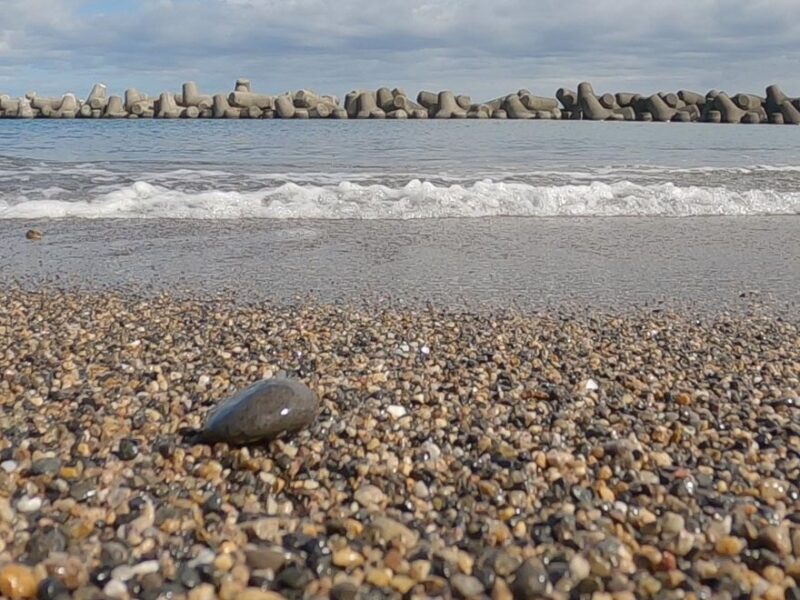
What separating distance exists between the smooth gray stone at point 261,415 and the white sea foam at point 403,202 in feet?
20.0

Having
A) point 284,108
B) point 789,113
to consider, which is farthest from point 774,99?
point 284,108

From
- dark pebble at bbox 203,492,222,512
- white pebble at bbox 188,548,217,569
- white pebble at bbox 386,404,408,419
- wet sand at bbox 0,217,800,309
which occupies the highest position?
white pebble at bbox 386,404,408,419

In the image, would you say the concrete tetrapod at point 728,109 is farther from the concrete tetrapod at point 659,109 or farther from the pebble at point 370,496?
the pebble at point 370,496

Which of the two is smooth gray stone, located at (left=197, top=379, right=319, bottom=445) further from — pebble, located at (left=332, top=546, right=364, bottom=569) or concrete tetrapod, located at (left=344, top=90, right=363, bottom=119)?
concrete tetrapod, located at (left=344, top=90, right=363, bottom=119)

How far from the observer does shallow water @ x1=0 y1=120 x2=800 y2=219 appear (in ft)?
30.1

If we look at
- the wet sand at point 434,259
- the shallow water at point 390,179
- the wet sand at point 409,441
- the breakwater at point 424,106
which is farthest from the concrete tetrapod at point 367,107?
the wet sand at point 409,441

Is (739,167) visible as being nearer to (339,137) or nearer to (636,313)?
(636,313)

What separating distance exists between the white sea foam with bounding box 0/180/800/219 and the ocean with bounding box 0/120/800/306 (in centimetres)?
4

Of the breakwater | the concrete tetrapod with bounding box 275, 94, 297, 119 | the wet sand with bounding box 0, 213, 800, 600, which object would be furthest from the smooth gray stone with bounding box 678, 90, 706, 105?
the wet sand with bounding box 0, 213, 800, 600

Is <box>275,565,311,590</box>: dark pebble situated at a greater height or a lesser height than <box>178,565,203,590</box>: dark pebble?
lesser

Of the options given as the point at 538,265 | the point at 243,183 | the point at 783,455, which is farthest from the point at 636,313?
the point at 243,183

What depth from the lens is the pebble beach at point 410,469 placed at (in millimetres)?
1979

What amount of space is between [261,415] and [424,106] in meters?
38.4

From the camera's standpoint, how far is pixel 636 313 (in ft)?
15.5
